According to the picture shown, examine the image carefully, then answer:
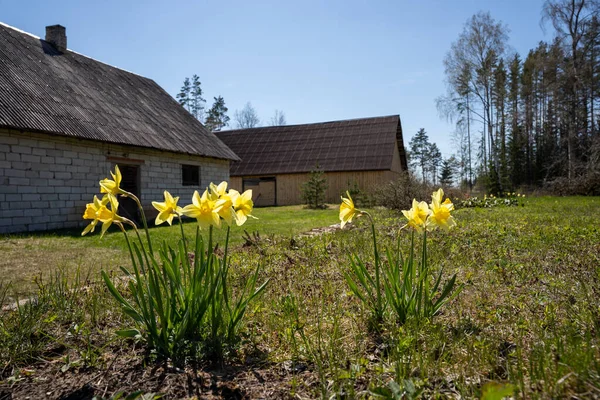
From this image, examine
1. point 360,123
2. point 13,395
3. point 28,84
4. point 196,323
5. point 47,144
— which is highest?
point 360,123

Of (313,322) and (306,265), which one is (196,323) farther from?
(306,265)

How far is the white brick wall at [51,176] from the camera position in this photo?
8492mm

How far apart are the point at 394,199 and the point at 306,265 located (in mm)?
A: 9465

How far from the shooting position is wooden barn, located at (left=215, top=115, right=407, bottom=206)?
69.5ft

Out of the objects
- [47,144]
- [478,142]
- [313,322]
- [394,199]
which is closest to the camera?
[313,322]

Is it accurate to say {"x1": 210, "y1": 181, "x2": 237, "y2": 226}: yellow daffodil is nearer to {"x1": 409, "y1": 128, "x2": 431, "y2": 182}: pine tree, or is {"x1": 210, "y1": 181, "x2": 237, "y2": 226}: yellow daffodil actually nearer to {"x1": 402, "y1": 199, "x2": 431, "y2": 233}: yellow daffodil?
{"x1": 402, "y1": 199, "x2": 431, "y2": 233}: yellow daffodil

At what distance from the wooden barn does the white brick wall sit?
11.4 meters

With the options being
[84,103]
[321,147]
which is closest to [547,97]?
[321,147]

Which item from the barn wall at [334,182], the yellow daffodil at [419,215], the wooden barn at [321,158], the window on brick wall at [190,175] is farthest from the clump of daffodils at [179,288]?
the wooden barn at [321,158]

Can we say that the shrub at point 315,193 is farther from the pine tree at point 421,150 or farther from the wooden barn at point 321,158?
the pine tree at point 421,150

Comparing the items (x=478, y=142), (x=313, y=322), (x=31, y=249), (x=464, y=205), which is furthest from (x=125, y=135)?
(x=478, y=142)

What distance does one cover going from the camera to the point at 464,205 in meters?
15.1

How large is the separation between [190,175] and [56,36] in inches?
251

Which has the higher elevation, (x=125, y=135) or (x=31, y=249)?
(x=125, y=135)
